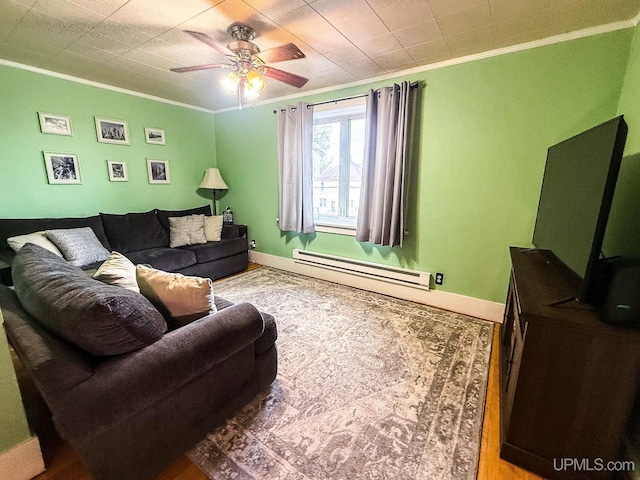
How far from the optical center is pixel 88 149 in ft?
10.7

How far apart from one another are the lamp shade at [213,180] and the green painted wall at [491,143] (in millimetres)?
2102

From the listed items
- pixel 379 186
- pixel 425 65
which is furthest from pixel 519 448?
pixel 425 65

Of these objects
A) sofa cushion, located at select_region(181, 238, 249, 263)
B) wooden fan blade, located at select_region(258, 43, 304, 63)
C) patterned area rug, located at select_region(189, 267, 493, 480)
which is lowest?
patterned area rug, located at select_region(189, 267, 493, 480)

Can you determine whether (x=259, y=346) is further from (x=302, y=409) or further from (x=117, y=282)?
(x=117, y=282)

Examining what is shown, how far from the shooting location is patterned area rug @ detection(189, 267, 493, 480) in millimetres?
1277

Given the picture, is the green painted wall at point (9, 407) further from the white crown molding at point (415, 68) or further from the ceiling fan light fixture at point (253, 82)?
the white crown molding at point (415, 68)

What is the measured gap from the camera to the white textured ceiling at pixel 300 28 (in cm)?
175

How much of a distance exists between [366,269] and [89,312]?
268cm

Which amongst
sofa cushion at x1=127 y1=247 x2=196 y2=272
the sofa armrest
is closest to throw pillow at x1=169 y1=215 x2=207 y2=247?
sofa cushion at x1=127 y1=247 x2=196 y2=272

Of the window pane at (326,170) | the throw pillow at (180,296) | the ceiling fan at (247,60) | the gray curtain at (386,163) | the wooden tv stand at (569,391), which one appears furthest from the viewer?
the window pane at (326,170)

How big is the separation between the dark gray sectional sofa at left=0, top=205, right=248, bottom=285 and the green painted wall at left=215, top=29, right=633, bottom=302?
74.8 inches

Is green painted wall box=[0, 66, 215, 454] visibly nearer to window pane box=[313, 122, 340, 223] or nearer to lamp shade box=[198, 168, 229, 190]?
lamp shade box=[198, 168, 229, 190]

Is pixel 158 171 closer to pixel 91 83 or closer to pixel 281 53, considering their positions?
pixel 91 83

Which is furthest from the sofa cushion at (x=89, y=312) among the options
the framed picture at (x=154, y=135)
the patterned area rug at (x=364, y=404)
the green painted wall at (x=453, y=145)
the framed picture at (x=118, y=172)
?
the framed picture at (x=154, y=135)
